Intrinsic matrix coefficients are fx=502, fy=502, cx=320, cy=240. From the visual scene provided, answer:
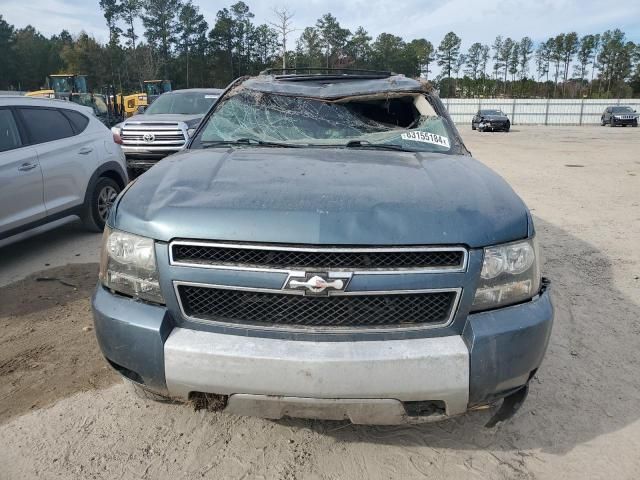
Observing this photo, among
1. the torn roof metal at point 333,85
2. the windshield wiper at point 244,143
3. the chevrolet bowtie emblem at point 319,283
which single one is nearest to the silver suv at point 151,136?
the torn roof metal at point 333,85

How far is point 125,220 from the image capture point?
2.15 m

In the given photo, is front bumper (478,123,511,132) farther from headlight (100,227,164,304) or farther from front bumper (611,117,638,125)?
headlight (100,227,164,304)

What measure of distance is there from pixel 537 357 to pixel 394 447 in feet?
2.72

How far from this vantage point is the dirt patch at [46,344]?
2932 mm

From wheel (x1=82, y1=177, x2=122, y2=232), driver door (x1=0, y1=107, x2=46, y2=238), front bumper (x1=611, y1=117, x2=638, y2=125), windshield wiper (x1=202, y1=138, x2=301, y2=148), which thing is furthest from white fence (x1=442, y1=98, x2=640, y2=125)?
windshield wiper (x1=202, y1=138, x2=301, y2=148)

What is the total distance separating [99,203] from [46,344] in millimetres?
3245

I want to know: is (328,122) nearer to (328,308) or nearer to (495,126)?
(328,308)

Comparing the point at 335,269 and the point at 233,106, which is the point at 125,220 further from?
the point at 233,106

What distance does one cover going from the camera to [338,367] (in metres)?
1.85

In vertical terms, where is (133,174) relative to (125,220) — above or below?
below

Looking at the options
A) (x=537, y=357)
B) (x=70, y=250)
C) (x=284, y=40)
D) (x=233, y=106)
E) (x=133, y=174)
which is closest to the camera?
(x=537, y=357)

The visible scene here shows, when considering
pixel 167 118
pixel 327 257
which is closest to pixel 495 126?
pixel 167 118

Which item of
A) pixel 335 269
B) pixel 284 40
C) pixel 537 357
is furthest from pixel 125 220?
pixel 284 40

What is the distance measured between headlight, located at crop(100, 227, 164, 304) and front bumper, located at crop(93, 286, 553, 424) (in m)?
→ 0.08
